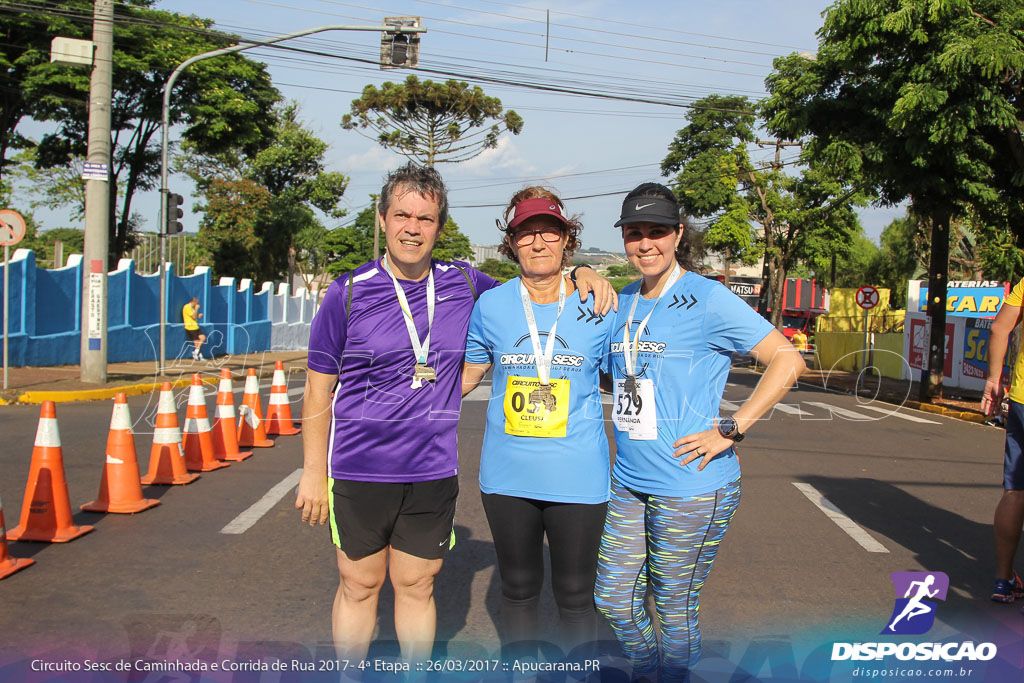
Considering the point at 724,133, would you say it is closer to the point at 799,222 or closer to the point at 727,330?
the point at 799,222

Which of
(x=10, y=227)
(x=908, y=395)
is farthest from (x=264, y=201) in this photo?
(x=908, y=395)

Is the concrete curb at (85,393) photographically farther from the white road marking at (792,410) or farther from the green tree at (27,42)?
the green tree at (27,42)

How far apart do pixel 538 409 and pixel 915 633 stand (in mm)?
2394

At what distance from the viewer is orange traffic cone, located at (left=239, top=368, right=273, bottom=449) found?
916 centimetres

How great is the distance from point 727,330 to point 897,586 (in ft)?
9.16

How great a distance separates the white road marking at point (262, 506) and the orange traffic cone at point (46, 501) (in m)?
0.99

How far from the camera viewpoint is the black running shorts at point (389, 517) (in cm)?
309

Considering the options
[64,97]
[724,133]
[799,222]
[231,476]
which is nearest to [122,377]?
[231,476]

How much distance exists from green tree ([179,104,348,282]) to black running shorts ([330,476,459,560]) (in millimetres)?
32591

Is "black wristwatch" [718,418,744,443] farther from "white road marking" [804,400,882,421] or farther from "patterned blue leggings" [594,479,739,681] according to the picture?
"white road marking" [804,400,882,421]

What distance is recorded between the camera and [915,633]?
3902 millimetres

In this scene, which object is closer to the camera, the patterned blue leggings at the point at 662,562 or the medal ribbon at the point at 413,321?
the patterned blue leggings at the point at 662,562

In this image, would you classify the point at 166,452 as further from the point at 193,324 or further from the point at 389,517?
the point at 193,324

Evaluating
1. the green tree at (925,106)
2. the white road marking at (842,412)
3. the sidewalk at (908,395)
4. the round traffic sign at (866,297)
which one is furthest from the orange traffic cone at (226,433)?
the round traffic sign at (866,297)
